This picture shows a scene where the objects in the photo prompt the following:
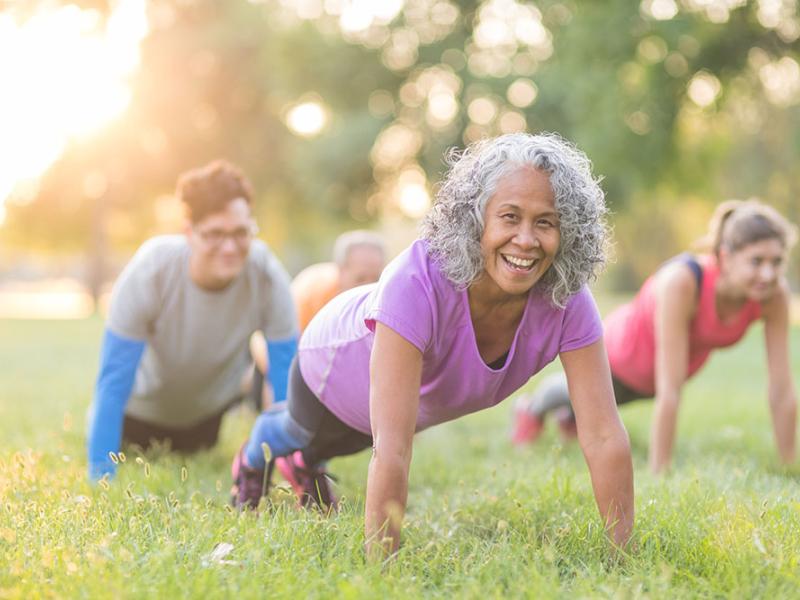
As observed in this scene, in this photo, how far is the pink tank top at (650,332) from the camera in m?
5.58

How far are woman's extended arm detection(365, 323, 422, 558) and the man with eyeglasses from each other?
2.01 metres

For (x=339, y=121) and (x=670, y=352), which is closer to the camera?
(x=670, y=352)

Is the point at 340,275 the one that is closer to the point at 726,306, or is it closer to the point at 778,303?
the point at 726,306

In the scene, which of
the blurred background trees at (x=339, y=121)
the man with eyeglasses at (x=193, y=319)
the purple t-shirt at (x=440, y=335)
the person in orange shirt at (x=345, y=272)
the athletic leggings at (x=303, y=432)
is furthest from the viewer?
the blurred background trees at (x=339, y=121)

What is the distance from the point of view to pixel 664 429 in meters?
5.35

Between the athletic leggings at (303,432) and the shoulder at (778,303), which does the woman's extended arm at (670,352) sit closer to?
the shoulder at (778,303)

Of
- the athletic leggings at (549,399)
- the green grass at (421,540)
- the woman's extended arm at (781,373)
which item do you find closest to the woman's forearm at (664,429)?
the green grass at (421,540)

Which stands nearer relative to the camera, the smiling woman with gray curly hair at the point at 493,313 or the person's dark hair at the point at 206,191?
the smiling woman with gray curly hair at the point at 493,313

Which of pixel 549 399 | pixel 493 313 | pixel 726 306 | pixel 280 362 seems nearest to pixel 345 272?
pixel 280 362

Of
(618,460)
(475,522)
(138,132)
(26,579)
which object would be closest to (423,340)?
(618,460)

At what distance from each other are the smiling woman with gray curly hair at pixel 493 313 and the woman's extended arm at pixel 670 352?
2.11 meters

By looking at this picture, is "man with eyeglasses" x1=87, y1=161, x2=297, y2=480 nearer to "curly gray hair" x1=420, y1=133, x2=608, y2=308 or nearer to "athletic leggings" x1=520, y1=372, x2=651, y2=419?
"curly gray hair" x1=420, y1=133, x2=608, y2=308

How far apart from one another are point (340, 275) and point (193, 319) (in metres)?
1.43

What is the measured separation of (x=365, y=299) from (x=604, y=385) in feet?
3.34
